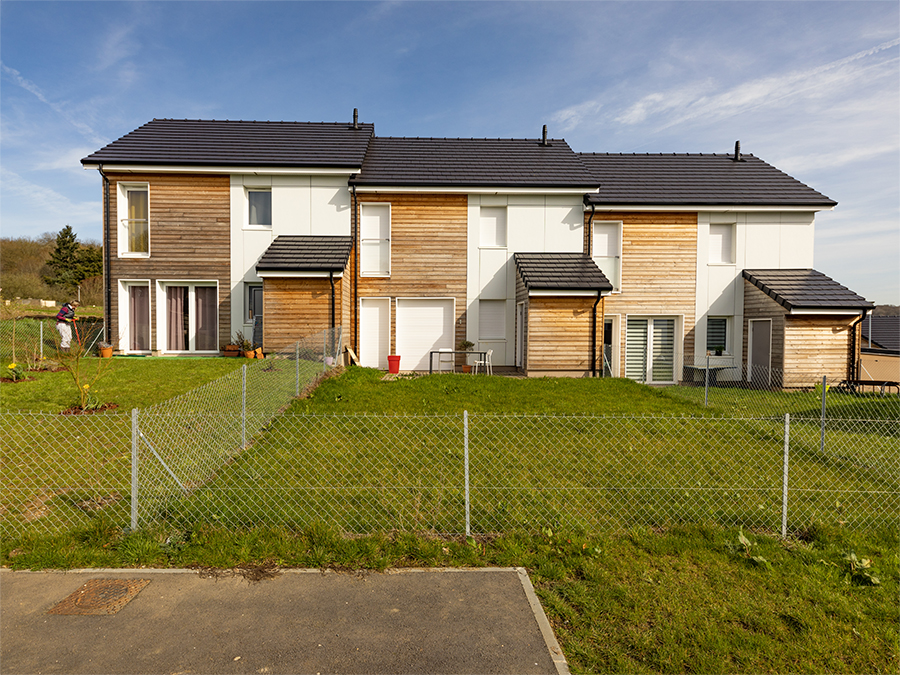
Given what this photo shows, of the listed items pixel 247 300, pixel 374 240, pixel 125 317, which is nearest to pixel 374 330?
pixel 374 240

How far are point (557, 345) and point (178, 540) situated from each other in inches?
453

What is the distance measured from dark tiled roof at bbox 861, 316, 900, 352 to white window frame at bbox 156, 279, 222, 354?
2795 centimetres

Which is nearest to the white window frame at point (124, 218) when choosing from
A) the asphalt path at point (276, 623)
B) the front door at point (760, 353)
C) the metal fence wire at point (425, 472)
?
the metal fence wire at point (425, 472)

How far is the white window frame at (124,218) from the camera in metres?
14.8

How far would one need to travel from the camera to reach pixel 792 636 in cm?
313

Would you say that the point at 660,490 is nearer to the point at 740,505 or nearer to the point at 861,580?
the point at 740,505

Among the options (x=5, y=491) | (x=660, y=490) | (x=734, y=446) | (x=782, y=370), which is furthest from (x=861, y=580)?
(x=782, y=370)

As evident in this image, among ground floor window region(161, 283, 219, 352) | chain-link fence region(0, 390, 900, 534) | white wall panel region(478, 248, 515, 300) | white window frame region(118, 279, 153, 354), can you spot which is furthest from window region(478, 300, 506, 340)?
white window frame region(118, 279, 153, 354)

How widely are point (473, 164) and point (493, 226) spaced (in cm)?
262

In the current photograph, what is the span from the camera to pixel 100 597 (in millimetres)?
3479

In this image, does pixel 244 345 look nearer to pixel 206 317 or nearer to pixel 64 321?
pixel 206 317

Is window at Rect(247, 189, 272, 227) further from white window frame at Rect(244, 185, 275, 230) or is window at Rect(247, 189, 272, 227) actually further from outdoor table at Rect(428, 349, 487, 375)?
outdoor table at Rect(428, 349, 487, 375)

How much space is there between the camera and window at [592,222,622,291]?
16.1m

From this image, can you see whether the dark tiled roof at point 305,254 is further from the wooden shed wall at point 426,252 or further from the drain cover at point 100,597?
the drain cover at point 100,597
